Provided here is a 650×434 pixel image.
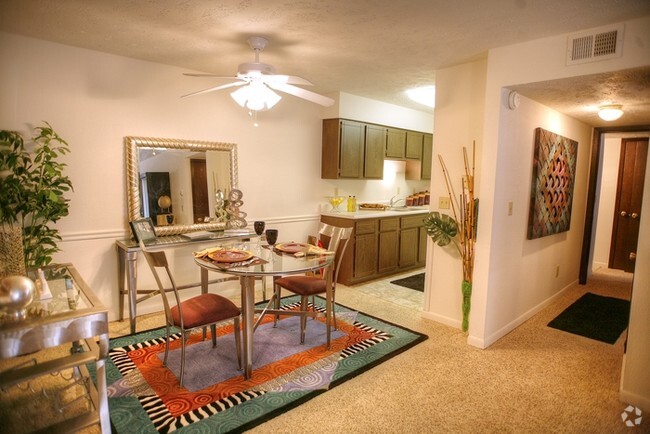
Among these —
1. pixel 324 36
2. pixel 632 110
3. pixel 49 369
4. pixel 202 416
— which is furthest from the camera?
pixel 632 110

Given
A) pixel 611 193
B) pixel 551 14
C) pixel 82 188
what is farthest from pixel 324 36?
pixel 611 193

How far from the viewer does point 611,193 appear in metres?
5.79

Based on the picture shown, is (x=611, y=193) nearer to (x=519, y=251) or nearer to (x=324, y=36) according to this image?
(x=519, y=251)

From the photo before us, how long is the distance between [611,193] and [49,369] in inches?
280

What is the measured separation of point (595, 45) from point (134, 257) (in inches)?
149

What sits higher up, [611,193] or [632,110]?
[632,110]

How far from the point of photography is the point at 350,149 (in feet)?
16.0

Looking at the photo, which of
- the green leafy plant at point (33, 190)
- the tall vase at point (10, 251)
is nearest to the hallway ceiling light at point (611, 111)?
the tall vase at point (10, 251)

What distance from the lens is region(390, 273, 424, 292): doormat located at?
4664 millimetres

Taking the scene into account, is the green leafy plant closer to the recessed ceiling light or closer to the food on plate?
the food on plate

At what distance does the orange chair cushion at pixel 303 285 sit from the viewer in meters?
3.06

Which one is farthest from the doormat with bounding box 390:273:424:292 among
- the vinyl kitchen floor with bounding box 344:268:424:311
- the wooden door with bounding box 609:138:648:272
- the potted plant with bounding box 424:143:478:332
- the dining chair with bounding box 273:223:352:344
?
the wooden door with bounding box 609:138:648:272

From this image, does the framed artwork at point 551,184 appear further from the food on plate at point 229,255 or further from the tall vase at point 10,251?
the tall vase at point 10,251

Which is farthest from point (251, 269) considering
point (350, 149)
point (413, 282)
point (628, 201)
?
point (628, 201)
